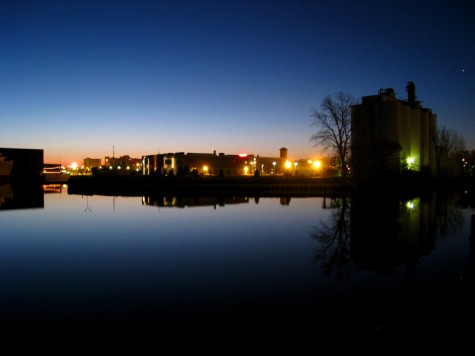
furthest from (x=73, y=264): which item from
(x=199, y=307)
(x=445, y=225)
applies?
(x=445, y=225)

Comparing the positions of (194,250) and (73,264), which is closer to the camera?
(73,264)

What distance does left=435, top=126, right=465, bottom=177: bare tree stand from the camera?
59.7m

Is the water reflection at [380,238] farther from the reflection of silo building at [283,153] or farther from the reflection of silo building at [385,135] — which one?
the reflection of silo building at [283,153]

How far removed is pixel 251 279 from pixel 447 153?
68.7 metres

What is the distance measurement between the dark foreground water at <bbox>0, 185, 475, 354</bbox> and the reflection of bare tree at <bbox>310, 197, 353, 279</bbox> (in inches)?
2.7

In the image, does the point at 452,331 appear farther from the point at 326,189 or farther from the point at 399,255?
the point at 326,189

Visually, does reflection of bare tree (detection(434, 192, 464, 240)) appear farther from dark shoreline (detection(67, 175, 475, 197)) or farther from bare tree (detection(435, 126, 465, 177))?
bare tree (detection(435, 126, 465, 177))

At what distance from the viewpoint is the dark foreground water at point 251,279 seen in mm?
6348

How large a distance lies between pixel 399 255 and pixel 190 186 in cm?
3619

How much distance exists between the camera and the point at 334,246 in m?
13.7

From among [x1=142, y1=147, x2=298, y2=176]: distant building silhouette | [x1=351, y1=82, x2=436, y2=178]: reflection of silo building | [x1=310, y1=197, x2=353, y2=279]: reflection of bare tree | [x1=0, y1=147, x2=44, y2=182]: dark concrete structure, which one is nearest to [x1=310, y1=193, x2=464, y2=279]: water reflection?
[x1=310, y1=197, x2=353, y2=279]: reflection of bare tree

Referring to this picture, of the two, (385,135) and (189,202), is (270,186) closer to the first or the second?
(189,202)

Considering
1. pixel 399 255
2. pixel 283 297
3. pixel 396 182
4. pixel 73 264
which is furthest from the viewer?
pixel 396 182

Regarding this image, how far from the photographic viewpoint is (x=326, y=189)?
44.1 metres
